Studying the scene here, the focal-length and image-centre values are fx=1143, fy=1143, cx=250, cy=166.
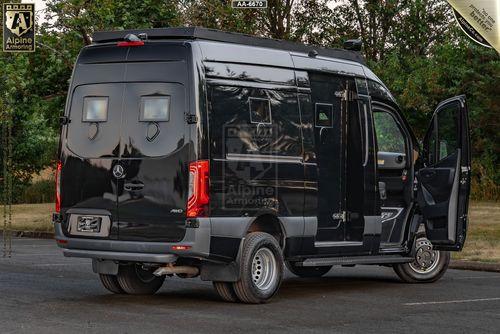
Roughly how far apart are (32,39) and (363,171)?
11875mm

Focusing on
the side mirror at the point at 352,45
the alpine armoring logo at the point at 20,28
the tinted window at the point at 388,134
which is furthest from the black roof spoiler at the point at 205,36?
the alpine armoring logo at the point at 20,28

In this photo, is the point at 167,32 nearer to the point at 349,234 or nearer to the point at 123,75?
the point at 123,75

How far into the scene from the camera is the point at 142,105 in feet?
38.7

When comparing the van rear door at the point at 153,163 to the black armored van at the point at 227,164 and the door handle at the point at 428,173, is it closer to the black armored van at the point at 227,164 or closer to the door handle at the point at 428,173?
the black armored van at the point at 227,164

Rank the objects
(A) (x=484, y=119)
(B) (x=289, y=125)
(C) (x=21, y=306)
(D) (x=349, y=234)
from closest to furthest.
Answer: (C) (x=21, y=306) < (B) (x=289, y=125) < (D) (x=349, y=234) < (A) (x=484, y=119)

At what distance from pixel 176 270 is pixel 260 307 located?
37.4 inches

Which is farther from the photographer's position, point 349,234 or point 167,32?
point 349,234

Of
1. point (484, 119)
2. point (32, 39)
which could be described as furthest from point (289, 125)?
point (484, 119)

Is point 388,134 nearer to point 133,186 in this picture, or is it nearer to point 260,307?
point 260,307

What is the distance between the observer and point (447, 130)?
13.4 meters

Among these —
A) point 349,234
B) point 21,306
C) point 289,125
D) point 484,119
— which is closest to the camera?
point 21,306

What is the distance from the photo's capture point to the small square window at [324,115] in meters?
13.1

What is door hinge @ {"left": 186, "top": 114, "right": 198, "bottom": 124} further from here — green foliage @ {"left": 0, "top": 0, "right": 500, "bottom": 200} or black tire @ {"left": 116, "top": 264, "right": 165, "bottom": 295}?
green foliage @ {"left": 0, "top": 0, "right": 500, "bottom": 200}

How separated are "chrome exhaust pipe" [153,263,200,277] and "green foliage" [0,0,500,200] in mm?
13626
